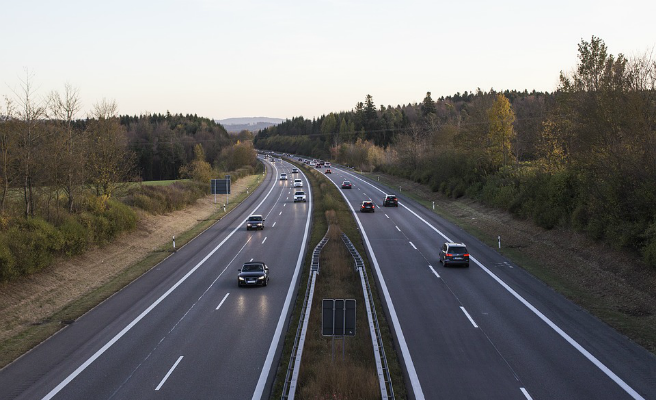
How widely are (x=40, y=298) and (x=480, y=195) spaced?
45.6 metres

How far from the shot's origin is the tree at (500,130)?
59281 millimetres

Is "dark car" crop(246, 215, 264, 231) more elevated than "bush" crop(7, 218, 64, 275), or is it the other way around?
"bush" crop(7, 218, 64, 275)

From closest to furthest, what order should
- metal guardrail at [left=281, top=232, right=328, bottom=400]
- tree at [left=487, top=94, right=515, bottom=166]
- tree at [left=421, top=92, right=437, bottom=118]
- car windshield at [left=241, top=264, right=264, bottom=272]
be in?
metal guardrail at [left=281, top=232, right=328, bottom=400] → car windshield at [left=241, top=264, right=264, bottom=272] → tree at [left=487, top=94, right=515, bottom=166] → tree at [left=421, top=92, right=437, bottom=118]

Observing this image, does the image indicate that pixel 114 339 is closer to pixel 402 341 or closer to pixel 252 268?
pixel 252 268

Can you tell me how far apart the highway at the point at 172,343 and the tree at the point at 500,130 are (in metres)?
36.4

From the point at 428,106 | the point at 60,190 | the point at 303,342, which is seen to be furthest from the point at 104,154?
the point at 428,106

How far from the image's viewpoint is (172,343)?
1816cm

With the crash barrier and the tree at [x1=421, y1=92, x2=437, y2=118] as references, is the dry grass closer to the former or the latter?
the crash barrier

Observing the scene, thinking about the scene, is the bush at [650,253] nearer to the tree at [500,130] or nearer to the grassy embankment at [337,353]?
the grassy embankment at [337,353]

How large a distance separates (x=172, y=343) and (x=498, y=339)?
11102 millimetres

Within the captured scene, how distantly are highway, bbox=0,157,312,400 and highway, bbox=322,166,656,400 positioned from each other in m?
4.74

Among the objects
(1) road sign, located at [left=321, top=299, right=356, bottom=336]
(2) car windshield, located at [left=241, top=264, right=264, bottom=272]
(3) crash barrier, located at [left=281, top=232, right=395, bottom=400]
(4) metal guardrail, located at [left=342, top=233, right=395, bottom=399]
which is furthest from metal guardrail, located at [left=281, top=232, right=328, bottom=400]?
(2) car windshield, located at [left=241, top=264, right=264, bottom=272]

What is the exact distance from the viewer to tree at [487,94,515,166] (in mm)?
59281

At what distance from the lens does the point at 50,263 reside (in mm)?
27703
